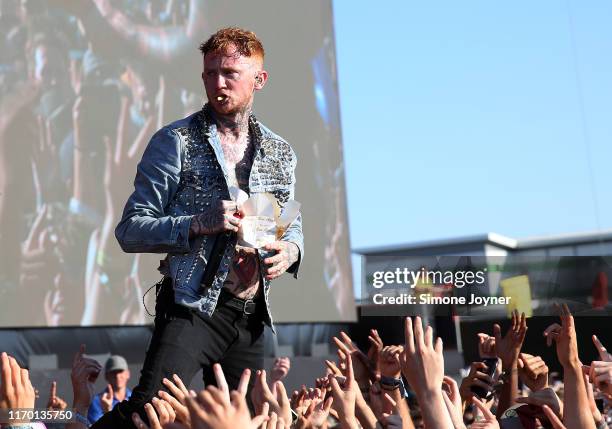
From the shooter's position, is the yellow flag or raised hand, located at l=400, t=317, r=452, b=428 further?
the yellow flag

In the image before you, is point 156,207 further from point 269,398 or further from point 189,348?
point 269,398

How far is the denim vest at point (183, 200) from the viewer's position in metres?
2.50

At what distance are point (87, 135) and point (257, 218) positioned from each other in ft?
22.2

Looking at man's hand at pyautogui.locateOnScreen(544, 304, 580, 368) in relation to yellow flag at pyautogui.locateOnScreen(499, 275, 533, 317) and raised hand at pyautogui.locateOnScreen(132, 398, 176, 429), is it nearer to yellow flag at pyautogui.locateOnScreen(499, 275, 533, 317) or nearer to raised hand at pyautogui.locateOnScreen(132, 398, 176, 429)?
yellow flag at pyautogui.locateOnScreen(499, 275, 533, 317)

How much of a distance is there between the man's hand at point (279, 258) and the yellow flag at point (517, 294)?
0.95m

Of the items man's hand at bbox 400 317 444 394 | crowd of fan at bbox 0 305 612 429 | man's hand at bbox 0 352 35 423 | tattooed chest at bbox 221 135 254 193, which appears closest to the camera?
crowd of fan at bbox 0 305 612 429

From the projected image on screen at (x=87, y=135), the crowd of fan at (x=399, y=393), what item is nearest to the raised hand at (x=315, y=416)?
the crowd of fan at (x=399, y=393)

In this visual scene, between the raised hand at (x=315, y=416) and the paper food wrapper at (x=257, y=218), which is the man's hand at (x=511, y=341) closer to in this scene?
the raised hand at (x=315, y=416)

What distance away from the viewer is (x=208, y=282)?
2.52m

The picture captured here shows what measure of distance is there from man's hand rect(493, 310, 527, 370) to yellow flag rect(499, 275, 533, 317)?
0.02 m

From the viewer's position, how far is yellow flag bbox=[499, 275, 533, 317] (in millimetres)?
3264

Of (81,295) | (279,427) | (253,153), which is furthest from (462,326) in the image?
(81,295)

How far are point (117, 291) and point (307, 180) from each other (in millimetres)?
2613

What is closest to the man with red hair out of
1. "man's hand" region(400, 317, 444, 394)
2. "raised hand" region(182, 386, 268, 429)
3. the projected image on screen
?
"man's hand" region(400, 317, 444, 394)
